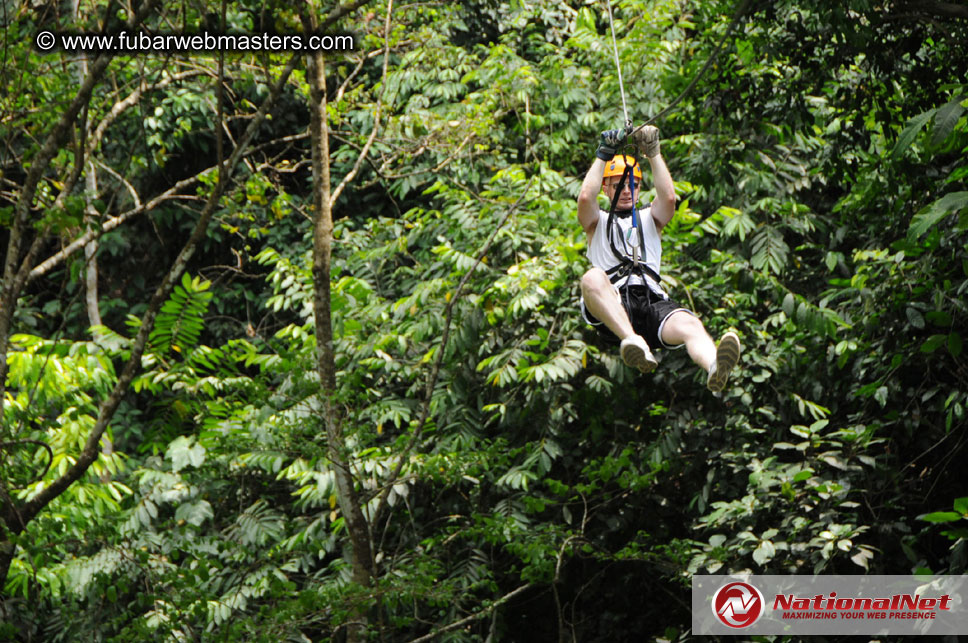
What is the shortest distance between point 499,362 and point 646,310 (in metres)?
1.88

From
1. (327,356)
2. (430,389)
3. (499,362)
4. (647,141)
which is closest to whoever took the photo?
(647,141)

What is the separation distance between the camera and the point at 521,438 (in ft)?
21.6

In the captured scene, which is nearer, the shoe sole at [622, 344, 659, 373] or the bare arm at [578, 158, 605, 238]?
the shoe sole at [622, 344, 659, 373]

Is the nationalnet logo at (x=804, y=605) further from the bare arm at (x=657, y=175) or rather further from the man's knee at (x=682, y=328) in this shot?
the bare arm at (x=657, y=175)

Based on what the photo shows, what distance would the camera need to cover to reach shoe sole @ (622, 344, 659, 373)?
12.4ft

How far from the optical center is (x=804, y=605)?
5484 millimetres

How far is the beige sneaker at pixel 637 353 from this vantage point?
12.4ft

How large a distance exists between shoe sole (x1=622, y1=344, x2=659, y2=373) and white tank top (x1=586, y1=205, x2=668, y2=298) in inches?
18.7

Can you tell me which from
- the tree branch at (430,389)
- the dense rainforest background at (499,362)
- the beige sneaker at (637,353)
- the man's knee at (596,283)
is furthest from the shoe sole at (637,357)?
the tree branch at (430,389)

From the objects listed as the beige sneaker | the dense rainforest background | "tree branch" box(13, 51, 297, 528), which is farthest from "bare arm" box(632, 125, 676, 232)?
"tree branch" box(13, 51, 297, 528)

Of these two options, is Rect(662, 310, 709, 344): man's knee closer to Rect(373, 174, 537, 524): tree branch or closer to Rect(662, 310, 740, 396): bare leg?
Rect(662, 310, 740, 396): bare leg

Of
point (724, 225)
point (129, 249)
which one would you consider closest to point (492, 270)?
point (724, 225)

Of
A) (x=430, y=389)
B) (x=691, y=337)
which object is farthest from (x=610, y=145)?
(x=430, y=389)

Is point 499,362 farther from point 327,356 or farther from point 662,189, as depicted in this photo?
point 662,189
